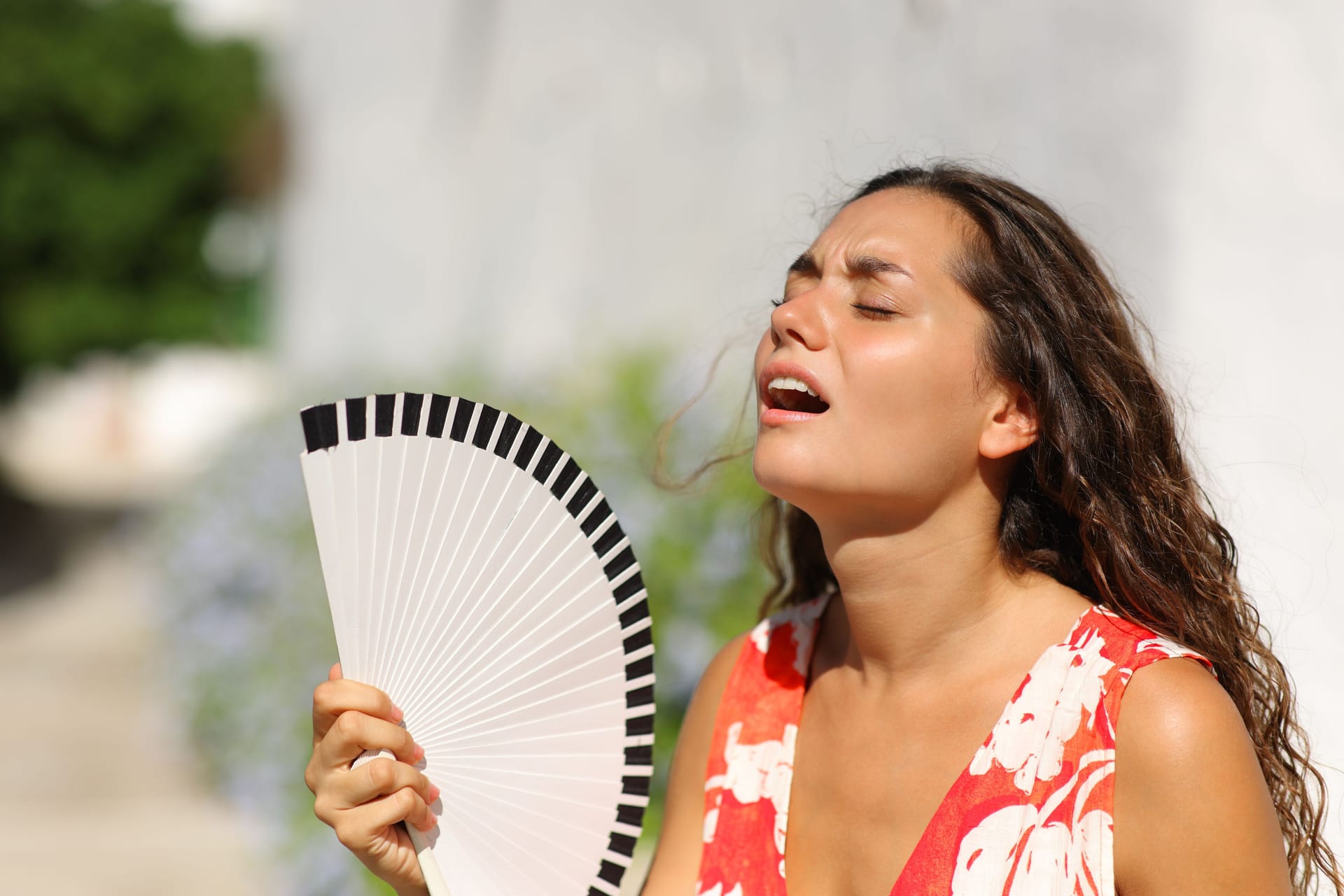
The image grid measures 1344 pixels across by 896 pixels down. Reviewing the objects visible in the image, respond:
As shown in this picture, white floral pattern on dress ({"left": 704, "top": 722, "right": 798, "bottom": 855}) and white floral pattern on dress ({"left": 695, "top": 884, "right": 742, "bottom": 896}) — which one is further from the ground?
white floral pattern on dress ({"left": 704, "top": 722, "right": 798, "bottom": 855})

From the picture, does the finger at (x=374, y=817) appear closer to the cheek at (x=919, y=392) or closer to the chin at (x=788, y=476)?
the chin at (x=788, y=476)

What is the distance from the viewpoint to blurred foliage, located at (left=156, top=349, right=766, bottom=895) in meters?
3.44

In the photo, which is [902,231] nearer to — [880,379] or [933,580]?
A: [880,379]

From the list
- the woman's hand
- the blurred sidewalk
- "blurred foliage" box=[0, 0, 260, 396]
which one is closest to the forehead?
the woman's hand

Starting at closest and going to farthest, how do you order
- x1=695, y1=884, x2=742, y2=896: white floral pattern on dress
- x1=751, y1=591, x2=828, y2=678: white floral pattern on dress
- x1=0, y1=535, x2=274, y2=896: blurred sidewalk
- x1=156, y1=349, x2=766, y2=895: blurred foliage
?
x1=695, y1=884, x2=742, y2=896: white floral pattern on dress
x1=751, y1=591, x2=828, y2=678: white floral pattern on dress
x1=156, y1=349, x2=766, y2=895: blurred foliage
x1=0, y1=535, x2=274, y2=896: blurred sidewalk

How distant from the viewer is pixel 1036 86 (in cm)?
240

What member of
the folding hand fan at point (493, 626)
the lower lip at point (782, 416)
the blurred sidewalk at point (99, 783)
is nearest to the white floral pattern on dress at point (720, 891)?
the folding hand fan at point (493, 626)

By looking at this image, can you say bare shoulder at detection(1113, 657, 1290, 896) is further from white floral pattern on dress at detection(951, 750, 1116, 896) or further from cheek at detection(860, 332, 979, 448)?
cheek at detection(860, 332, 979, 448)

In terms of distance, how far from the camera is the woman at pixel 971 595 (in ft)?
4.57

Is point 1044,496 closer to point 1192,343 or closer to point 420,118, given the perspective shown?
point 1192,343

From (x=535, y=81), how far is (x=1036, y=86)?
414cm

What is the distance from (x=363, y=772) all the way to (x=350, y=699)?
84mm

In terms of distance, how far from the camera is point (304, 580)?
189 inches

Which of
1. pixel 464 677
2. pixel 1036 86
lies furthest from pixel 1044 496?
pixel 1036 86
